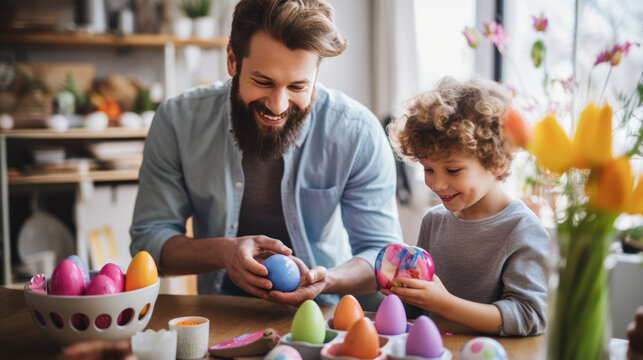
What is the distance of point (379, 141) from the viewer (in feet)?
5.88

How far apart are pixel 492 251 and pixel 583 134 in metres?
0.65

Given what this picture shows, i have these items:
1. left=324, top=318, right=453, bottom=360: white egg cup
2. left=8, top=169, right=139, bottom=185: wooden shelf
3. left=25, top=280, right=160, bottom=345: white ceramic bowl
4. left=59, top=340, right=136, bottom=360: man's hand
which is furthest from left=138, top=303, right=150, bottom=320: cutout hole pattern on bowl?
left=8, top=169, right=139, bottom=185: wooden shelf

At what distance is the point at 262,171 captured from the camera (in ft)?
5.90

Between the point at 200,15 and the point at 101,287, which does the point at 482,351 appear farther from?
the point at 200,15

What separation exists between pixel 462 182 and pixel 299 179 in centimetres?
60

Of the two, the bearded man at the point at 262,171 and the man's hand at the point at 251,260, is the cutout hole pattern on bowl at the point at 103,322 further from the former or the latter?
the bearded man at the point at 262,171

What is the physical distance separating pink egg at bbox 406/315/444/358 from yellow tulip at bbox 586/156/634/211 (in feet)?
1.09

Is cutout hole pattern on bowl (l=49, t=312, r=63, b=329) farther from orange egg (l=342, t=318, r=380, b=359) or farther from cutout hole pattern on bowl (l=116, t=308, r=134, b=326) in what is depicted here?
orange egg (l=342, t=318, r=380, b=359)

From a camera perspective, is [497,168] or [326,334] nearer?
[326,334]

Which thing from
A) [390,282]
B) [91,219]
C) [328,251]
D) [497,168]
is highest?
[497,168]

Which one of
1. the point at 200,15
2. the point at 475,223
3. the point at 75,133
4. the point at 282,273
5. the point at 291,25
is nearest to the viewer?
the point at 282,273

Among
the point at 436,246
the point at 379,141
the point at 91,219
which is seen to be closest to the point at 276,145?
the point at 379,141

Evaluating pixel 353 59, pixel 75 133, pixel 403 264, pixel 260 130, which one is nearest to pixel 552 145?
pixel 403 264

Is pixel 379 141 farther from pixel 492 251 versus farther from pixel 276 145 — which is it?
pixel 492 251
